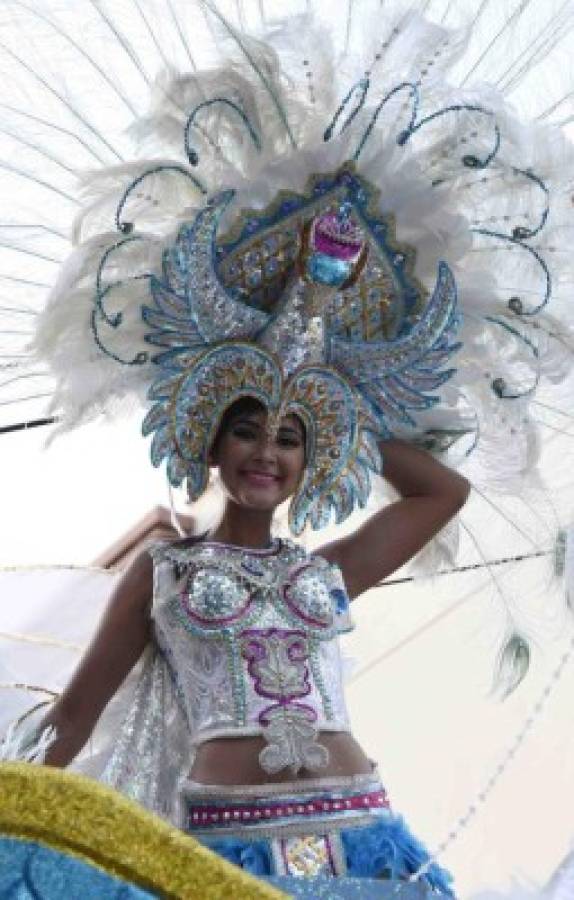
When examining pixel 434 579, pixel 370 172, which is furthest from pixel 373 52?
pixel 434 579

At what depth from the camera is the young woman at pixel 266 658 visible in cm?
277

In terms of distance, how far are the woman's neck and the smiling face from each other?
0.08 ft

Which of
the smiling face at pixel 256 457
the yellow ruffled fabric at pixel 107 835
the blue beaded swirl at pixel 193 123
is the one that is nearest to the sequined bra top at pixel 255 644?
the smiling face at pixel 256 457

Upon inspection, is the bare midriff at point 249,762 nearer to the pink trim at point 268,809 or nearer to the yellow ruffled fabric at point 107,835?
the pink trim at point 268,809

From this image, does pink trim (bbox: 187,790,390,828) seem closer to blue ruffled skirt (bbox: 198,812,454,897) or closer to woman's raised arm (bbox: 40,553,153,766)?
blue ruffled skirt (bbox: 198,812,454,897)

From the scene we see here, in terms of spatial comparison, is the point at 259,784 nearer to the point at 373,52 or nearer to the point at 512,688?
the point at 512,688

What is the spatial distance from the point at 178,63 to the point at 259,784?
4.03ft

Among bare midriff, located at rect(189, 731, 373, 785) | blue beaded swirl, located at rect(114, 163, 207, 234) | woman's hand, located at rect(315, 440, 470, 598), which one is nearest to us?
bare midriff, located at rect(189, 731, 373, 785)

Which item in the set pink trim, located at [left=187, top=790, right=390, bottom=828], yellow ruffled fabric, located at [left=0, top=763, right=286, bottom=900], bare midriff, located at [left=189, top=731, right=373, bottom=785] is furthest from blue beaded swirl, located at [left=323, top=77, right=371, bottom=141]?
yellow ruffled fabric, located at [left=0, top=763, right=286, bottom=900]

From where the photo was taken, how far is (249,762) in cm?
283

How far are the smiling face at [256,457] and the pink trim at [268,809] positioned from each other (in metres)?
0.53

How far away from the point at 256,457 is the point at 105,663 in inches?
17.5

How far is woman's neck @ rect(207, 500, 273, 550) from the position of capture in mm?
3096

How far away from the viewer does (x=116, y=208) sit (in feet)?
9.96
